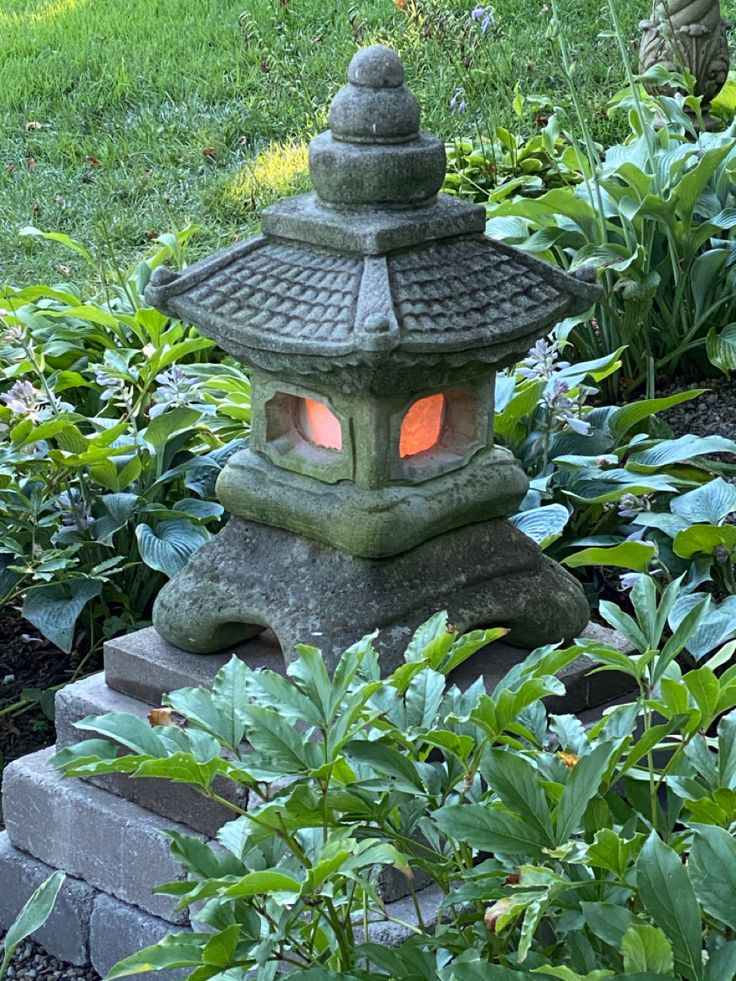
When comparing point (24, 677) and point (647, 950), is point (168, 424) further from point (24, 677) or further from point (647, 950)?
point (647, 950)

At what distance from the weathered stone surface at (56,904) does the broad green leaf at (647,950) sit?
1548 millimetres

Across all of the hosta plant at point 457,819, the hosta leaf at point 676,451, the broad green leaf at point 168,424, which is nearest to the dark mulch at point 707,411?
the hosta leaf at point 676,451

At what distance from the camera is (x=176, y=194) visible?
6551 millimetres

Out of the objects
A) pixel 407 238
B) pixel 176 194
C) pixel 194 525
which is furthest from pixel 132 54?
pixel 407 238

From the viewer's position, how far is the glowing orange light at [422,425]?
101 inches

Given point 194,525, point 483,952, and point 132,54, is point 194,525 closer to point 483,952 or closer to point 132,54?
point 483,952

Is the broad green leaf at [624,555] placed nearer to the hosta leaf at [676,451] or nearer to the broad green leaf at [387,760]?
the hosta leaf at [676,451]

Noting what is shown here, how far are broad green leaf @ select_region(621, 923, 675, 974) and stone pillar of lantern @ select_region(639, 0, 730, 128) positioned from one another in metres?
4.98

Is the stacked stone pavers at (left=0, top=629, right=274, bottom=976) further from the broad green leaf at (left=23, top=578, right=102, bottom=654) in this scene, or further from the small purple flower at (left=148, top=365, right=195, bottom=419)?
the small purple flower at (left=148, top=365, right=195, bottom=419)

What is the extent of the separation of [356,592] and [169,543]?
0.91 m

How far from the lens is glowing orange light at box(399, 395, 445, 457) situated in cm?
258

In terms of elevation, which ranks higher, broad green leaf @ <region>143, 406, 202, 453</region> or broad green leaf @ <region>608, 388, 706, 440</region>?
broad green leaf @ <region>143, 406, 202, 453</region>

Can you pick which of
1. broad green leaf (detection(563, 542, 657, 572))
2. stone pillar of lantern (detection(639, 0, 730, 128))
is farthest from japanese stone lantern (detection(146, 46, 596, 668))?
stone pillar of lantern (detection(639, 0, 730, 128))

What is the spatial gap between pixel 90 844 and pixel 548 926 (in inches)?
39.6
